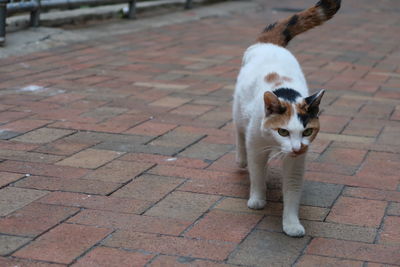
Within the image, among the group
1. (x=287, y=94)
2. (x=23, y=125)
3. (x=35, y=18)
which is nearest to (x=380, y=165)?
(x=287, y=94)

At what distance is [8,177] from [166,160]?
0.93 metres

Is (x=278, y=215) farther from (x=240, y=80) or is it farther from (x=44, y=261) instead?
(x=44, y=261)

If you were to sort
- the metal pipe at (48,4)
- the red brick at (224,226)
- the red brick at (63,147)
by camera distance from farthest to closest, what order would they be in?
the metal pipe at (48,4) < the red brick at (63,147) < the red brick at (224,226)

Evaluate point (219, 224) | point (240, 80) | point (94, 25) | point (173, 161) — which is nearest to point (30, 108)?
point (173, 161)

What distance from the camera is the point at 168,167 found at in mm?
4062

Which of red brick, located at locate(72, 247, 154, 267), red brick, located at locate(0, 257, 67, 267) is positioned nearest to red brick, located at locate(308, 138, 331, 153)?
red brick, located at locate(72, 247, 154, 267)

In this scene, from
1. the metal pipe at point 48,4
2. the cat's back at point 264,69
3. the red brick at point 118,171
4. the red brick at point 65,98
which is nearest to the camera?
the cat's back at point 264,69

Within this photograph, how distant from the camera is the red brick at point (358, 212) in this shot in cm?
338

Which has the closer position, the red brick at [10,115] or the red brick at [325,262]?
the red brick at [325,262]

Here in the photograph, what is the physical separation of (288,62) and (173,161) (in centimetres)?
96

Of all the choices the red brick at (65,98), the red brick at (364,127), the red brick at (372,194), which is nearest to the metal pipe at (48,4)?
the red brick at (65,98)

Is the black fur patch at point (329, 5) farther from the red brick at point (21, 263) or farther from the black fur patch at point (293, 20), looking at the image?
the red brick at point (21, 263)

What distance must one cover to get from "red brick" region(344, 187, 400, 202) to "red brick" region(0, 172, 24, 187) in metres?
1.79

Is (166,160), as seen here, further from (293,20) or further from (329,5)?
(329,5)
